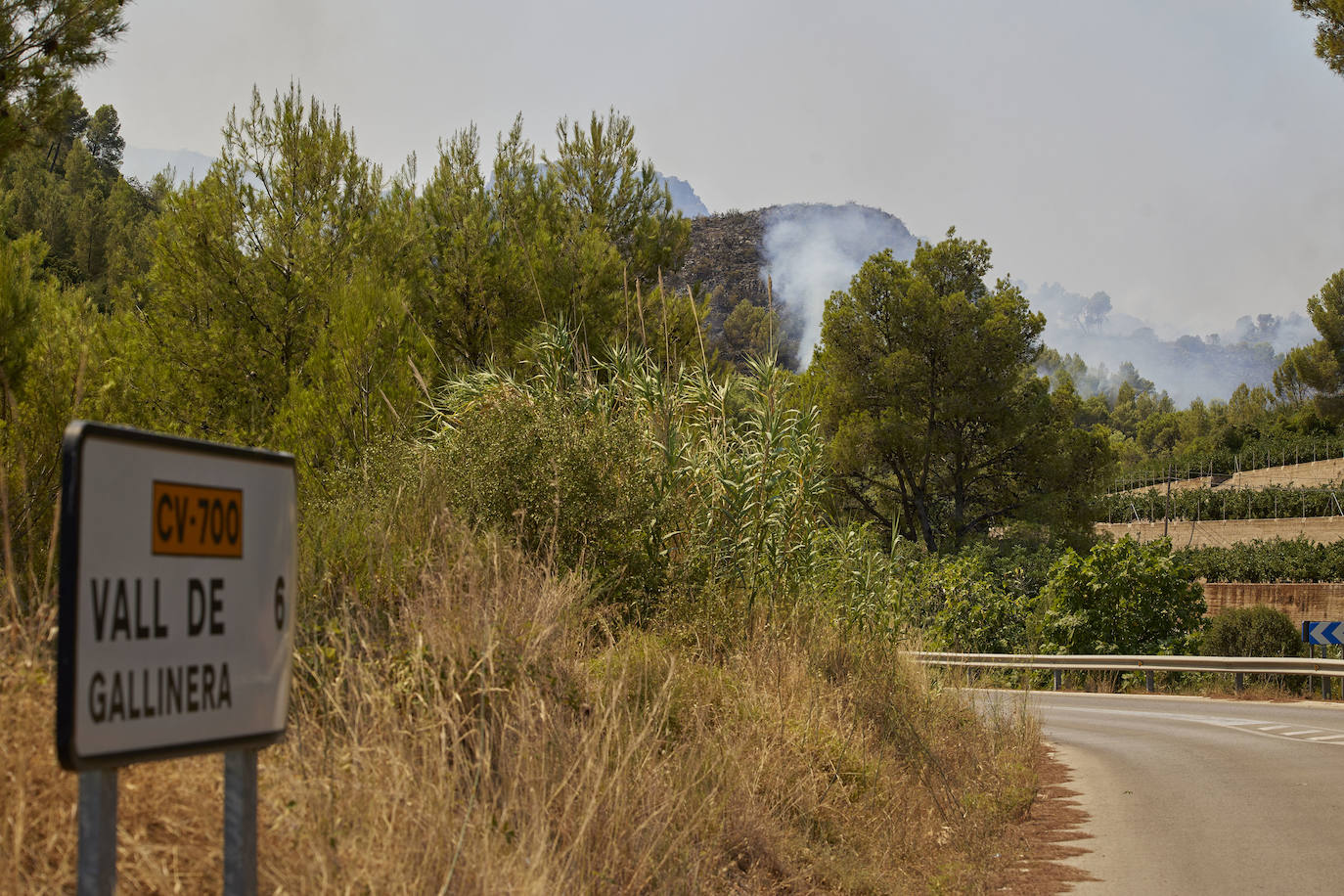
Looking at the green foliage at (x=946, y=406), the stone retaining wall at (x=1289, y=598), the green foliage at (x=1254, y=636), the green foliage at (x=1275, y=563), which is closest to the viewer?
the green foliage at (x=1254, y=636)

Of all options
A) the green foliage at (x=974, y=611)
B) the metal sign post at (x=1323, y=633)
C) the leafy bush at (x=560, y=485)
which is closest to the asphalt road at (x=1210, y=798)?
the metal sign post at (x=1323, y=633)

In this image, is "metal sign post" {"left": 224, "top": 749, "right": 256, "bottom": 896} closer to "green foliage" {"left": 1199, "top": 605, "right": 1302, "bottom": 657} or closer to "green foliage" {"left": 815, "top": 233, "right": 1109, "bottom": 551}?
"green foliage" {"left": 1199, "top": 605, "right": 1302, "bottom": 657}

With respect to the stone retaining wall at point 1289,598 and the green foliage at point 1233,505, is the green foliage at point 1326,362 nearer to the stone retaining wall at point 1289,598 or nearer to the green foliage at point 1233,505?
the green foliage at point 1233,505

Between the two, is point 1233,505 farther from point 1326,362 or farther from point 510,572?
point 510,572

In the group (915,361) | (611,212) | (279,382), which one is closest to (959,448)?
(915,361)

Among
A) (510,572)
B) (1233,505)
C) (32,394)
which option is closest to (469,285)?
(32,394)

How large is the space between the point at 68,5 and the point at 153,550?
932 cm

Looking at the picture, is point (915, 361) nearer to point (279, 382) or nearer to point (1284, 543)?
point (1284, 543)

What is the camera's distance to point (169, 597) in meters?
2.29

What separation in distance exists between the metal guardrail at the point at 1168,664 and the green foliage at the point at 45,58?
14420mm

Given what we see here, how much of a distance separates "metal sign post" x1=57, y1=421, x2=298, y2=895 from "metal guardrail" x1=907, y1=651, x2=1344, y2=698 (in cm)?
1726

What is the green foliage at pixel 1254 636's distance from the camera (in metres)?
24.0

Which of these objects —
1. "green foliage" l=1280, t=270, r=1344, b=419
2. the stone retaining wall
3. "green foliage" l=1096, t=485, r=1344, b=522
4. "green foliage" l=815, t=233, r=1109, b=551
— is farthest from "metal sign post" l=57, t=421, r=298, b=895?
"green foliage" l=1280, t=270, r=1344, b=419

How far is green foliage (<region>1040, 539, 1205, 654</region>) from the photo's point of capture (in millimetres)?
26406
